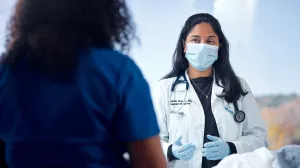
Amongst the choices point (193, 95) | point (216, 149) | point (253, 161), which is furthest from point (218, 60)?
point (253, 161)

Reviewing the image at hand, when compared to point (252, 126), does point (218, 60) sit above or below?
above

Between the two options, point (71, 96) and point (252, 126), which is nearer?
point (71, 96)

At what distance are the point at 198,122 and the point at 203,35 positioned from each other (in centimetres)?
43

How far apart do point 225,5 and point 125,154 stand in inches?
48.2

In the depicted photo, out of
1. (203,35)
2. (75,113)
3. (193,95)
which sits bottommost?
(193,95)

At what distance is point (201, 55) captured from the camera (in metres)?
1.58

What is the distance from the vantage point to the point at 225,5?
5.59 ft

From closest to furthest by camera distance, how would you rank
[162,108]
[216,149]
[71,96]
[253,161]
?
[71,96] → [253,161] → [216,149] → [162,108]

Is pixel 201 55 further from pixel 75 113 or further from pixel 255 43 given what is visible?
pixel 75 113

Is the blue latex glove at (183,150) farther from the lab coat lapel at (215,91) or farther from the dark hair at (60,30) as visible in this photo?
the dark hair at (60,30)

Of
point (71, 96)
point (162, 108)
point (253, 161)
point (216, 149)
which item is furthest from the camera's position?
point (162, 108)

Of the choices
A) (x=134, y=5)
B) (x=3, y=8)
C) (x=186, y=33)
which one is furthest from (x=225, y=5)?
(x=3, y=8)

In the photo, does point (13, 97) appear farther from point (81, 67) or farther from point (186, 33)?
point (186, 33)

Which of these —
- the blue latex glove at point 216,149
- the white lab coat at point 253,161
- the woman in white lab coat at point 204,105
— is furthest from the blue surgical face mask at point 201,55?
the white lab coat at point 253,161
